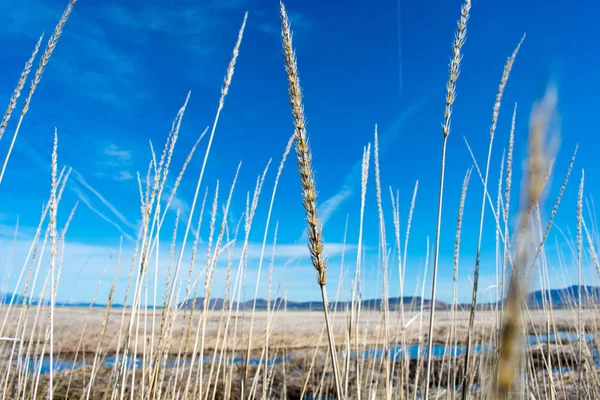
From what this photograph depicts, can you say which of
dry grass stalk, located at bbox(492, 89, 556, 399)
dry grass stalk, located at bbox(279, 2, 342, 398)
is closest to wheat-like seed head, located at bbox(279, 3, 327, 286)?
dry grass stalk, located at bbox(279, 2, 342, 398)

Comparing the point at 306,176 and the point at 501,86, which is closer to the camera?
the point at 306,176

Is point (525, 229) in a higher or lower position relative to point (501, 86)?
lower

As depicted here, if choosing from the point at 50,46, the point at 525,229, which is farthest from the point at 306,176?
the point at 50,46

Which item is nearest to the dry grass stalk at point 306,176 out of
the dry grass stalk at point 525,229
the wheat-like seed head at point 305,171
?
the wheat-like seed head at point 305,171

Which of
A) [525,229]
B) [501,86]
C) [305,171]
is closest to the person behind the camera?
[525,229]

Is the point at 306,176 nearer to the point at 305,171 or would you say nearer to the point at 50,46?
the point at 305,171

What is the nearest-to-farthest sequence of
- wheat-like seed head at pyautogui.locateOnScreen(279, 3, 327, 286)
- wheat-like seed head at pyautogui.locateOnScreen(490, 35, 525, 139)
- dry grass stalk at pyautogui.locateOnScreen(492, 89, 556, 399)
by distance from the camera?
dry grass stalk at pyautogui.locateOnScreen(492, 89, 556, 399), wheat-like seed head at pyautogui.locateOnScreen(279, 3, 327, 286), wheat-like seed head at pyautogui.locateOnScreen(490, 35, 525, 139)

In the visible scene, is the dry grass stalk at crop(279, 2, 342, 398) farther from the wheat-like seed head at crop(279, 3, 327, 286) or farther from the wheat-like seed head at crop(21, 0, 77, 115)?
the wheat-like seed head at crop(21, 0, 77, 115)

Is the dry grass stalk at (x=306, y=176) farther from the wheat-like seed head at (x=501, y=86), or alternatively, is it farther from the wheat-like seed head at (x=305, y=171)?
the wheat-like seed head at (x=501, y=86)

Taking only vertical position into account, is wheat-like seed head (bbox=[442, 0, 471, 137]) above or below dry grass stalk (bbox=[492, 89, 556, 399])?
above

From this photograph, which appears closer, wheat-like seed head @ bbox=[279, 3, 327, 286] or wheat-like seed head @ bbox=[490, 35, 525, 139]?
wheat-like seed head @ bbox=[279, 3, 327, 286]

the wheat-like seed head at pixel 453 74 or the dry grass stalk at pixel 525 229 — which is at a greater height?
the wheat-like seed head at pixel 453 74

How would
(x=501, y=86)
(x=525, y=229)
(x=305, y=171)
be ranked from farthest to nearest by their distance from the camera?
(x=501, y=86) < (x=305, y=171) < (x=525, y=229)

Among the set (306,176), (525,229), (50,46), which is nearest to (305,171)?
(306,176)
